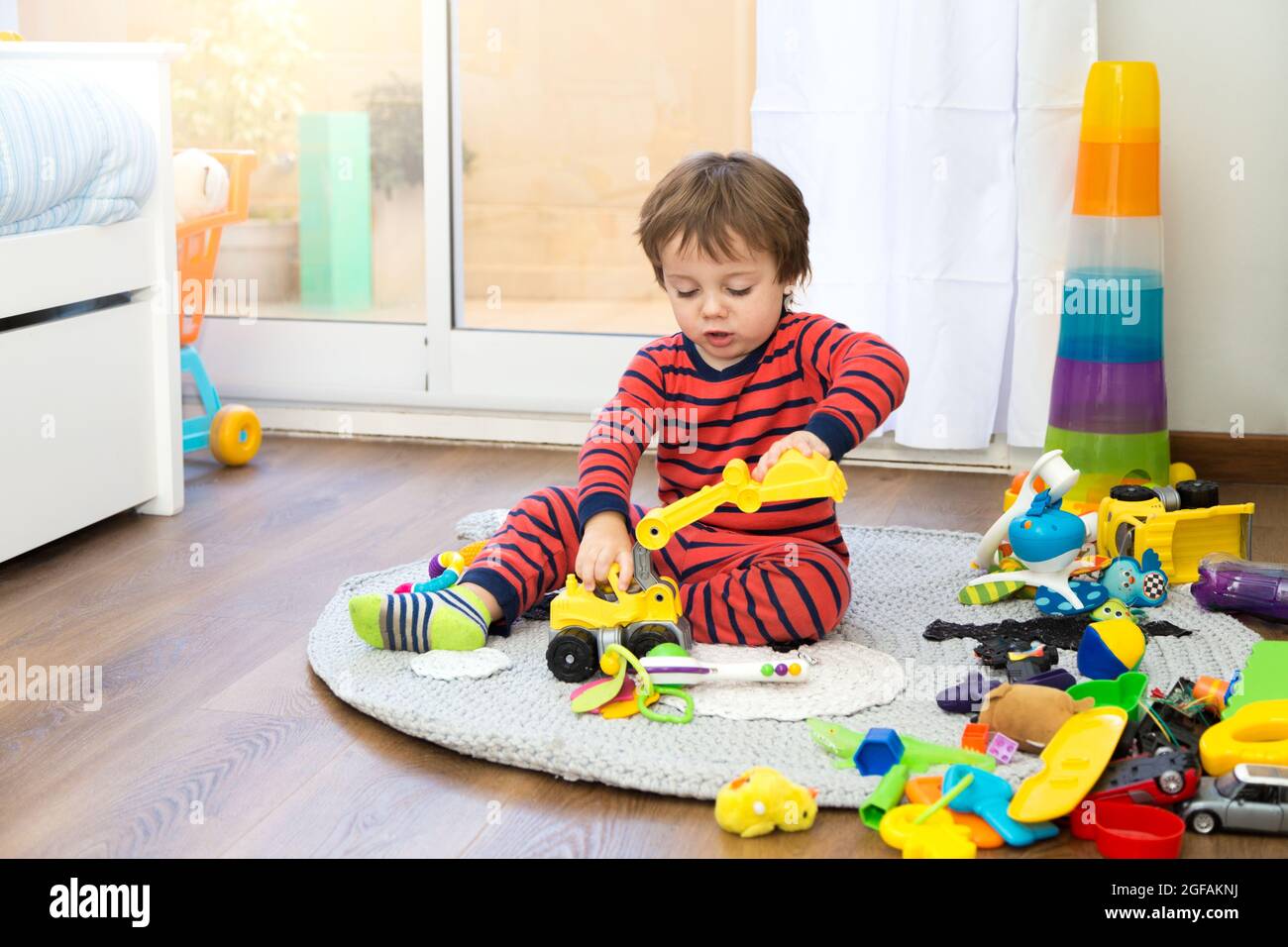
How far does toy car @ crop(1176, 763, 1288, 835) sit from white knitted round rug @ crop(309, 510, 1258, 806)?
5.1 inches

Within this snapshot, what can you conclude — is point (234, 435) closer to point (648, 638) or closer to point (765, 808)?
point (648, 638)

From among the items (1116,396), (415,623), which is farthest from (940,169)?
(415,623)

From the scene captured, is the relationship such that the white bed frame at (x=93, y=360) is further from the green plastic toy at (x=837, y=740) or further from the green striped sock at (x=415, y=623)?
the green plastic toy at (x=837, y=740)

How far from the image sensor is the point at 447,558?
1573 mm

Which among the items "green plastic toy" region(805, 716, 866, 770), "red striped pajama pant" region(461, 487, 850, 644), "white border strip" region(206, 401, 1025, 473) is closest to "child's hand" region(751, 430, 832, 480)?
"red striped pajama pant" region(461, 487, 850, 644)

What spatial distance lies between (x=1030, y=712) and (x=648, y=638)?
349 mm

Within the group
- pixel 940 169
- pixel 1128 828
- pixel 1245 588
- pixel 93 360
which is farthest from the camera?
pixel 940 169

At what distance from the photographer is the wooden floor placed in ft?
3.41

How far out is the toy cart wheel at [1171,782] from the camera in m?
1.04

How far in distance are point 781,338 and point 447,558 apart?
0.44 m

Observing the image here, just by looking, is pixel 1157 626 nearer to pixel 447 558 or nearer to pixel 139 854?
pixel 447 558

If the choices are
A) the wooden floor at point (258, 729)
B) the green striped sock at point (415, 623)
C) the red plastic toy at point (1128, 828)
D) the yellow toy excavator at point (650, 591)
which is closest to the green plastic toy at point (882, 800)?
the wooden floor at point (258, 729)

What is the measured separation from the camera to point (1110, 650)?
4.23 feet

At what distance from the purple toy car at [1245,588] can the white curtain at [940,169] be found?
25.4 inches
